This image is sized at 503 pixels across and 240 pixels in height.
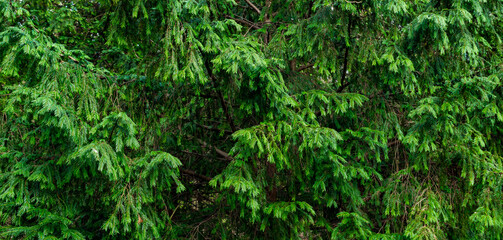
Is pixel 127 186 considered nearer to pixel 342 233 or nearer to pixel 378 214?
pixel 342 233

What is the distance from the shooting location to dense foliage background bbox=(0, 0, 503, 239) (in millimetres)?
3643

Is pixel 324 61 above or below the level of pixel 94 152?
above

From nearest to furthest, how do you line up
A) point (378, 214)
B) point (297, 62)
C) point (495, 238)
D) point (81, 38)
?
1. point (495, 238)
2. point (378, 214)
3. point (297, 62)
4. point (81, 38)

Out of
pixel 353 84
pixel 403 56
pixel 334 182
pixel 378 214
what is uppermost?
pixel 403 56

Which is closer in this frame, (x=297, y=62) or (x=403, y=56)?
(x=403, y=56)

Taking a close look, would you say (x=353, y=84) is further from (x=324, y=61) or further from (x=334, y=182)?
(x=334, y=182)

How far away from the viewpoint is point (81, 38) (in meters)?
7.08

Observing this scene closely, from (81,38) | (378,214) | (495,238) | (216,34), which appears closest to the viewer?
(216,34)

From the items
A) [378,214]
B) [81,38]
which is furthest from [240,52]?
[81,38]

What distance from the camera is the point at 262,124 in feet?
13.0

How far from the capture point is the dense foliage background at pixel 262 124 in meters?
3.64

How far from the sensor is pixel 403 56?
433 centimetres

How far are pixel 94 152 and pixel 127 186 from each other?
0.86m

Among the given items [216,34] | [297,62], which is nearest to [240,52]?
[216,34]
